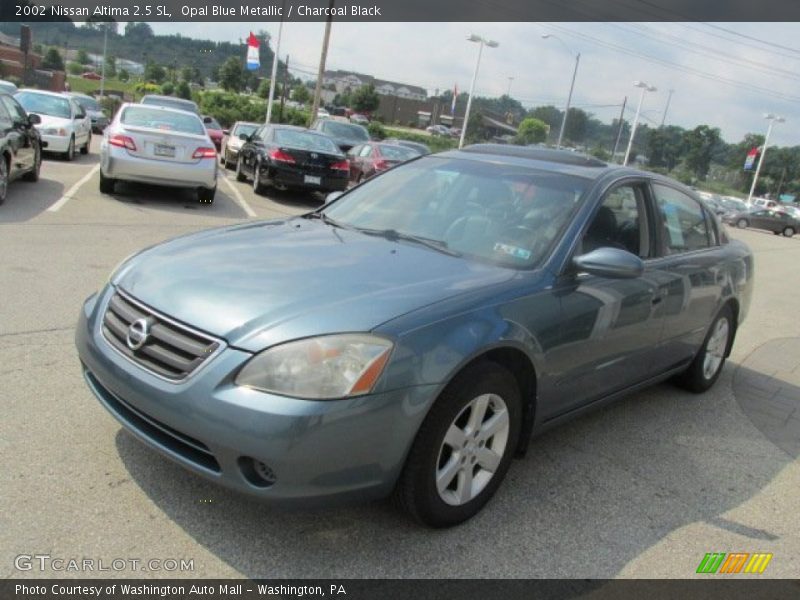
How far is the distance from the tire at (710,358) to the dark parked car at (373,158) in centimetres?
1174

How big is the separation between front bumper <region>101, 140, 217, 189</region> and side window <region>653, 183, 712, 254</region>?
7862mm

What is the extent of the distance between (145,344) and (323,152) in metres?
11.0

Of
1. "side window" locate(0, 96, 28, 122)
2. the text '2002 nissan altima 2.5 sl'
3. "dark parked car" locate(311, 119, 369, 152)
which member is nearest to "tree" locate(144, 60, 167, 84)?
"dark parked car" locate(311, 119, 369, 152)

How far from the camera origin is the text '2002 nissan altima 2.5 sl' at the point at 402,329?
2.44 meters

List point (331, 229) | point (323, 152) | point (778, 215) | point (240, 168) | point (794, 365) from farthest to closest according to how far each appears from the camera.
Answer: point (778, 215) → point (240, 168) → point (323, 152) → point (794, 365) → point (331, 229)

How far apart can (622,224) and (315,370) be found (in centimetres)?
229

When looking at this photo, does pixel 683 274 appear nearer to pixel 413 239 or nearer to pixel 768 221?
pixel 413 239

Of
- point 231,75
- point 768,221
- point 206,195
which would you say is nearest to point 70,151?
point 206,195

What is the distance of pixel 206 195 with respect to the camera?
450 inches

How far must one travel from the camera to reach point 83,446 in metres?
3.21

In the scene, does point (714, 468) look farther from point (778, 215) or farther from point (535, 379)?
point (778, 215)

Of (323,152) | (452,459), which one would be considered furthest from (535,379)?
(323,152)

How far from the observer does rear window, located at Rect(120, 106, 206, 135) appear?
10.6 metres

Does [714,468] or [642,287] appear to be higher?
[642,287]
